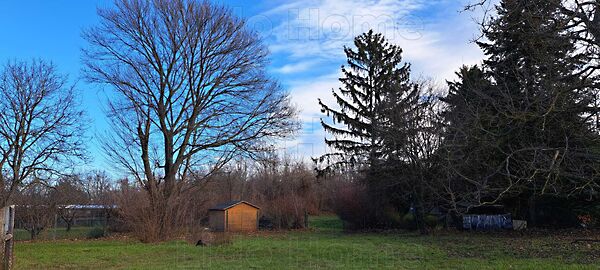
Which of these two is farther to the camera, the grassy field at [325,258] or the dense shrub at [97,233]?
the dense shrub at [97,233]

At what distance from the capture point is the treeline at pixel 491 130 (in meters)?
11.0

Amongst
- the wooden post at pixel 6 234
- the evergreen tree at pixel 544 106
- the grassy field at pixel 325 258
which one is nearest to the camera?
the wooden post at pixel 6 234

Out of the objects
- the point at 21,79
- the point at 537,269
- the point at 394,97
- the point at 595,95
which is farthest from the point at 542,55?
the point at 21,79

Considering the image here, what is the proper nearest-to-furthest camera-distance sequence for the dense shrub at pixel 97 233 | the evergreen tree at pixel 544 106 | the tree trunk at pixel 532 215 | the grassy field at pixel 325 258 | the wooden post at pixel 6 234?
the wooden post at pixel 6 234, the evergreen tree at pixel 544 106, the grassy field at pixel 325 258, the tree trunk at pixel 532 215, the dense shrub at pixel 97 233

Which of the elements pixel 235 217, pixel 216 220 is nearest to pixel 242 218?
pixel 235 217

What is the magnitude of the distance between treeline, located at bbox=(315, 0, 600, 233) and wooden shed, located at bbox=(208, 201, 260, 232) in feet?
20.3

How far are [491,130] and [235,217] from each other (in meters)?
21.6

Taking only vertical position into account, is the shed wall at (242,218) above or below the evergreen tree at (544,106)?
below

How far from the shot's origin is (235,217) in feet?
104

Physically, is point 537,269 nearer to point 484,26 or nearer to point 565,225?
point 484,26

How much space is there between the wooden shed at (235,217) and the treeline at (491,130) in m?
6.19

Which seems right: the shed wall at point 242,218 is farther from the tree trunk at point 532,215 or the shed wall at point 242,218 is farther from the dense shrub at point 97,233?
the tree trunk at point 532,215

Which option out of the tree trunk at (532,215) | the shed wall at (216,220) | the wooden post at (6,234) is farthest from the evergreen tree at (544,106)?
the shed wall at (216,220)

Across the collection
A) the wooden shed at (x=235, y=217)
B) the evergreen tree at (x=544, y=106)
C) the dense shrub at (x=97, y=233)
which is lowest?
the dense shrub at (x=97, y=233)
